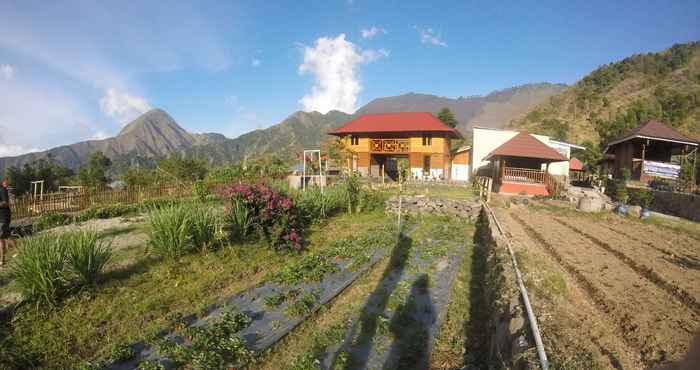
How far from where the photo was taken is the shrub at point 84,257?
16.5 ft

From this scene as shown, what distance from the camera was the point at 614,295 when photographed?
5.44 meters

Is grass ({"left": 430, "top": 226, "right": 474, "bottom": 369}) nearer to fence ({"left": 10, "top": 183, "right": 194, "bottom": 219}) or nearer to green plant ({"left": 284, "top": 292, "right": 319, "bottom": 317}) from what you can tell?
green plant ({"left": 284, "top": 292, "right": 319, "bottom": 317})

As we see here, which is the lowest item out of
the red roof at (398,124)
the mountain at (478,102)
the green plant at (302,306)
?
the green plant at (302,306)

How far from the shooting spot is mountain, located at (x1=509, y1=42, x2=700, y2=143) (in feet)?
146

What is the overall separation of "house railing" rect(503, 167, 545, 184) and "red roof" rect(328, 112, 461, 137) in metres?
8.73

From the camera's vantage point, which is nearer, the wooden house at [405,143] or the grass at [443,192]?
the grass at [443,192]

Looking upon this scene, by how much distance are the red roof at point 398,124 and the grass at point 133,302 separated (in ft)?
80.6

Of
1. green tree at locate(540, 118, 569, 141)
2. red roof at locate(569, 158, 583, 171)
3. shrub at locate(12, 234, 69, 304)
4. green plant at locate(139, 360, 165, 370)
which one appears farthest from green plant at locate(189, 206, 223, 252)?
green tree at locate(540, 118, 569, 141)

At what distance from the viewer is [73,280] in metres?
5.03

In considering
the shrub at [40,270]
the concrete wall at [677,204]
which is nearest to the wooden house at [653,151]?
the concrete wall at [677,204]

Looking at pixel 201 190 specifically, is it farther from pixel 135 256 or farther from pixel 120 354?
pixel 120 354

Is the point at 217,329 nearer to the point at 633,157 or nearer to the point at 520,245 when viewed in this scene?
the point at 520,245

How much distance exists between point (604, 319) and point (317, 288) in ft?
14.5

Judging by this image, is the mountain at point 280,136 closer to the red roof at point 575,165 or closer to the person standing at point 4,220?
the red roof at point 575,165
